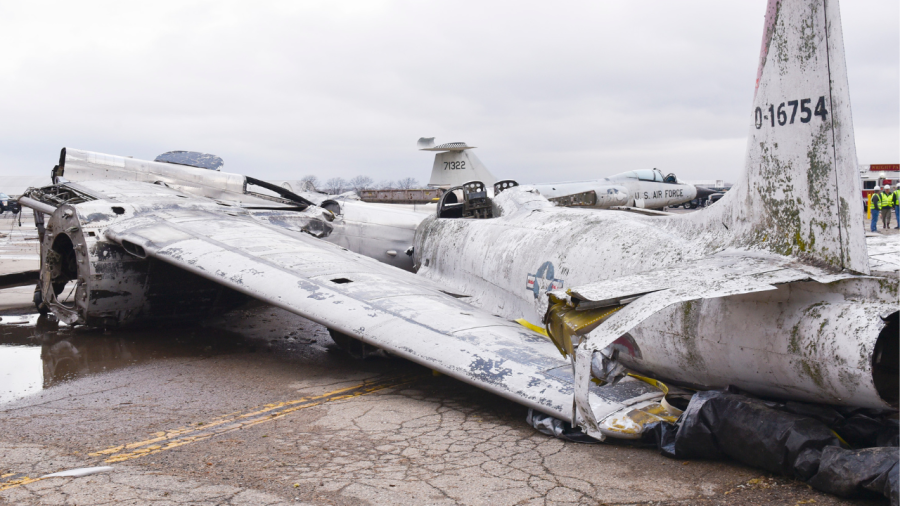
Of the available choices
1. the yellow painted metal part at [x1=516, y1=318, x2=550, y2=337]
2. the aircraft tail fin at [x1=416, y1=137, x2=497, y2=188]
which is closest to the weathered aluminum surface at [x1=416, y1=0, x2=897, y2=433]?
the yellow painted metal part at [x1=516, y1=318, x2=550, y2=337]

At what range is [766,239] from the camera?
13.9ft

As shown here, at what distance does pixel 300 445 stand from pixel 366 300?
2021 millimetres

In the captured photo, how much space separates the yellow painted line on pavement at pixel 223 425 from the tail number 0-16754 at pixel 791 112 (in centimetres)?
389

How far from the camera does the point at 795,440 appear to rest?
365 centimetres

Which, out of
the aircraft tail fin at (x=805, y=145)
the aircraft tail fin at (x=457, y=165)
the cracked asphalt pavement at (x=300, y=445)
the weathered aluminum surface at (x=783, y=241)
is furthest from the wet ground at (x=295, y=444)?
the aircraft tail fin at (x=457, y=165)

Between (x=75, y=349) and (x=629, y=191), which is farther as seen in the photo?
(x=629, y=191)

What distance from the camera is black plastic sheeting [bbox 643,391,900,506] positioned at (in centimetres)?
334

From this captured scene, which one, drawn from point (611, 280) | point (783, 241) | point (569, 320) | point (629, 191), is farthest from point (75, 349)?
point (629, 191)

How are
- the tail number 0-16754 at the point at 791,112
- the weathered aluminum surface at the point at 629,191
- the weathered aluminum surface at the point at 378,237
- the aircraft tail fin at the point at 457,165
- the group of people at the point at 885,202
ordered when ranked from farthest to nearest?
the aircraft tail fin at the point at 457,165 < the group of people at the point at 885,202 < the weathered aluminum surface at the point at 629,191 < the weathered aluminum surface at the point at 378,237 < the tail number 0-16754 at the point at 791,112

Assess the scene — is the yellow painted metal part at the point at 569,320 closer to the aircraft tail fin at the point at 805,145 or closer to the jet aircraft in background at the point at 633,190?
the aircraft tail fin at the point at 805,145

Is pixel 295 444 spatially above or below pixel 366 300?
below

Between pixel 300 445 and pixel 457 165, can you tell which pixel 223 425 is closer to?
pixel 300 445

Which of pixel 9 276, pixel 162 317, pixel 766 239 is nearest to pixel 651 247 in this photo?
pixel 766 239

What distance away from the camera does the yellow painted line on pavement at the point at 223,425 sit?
443cm
